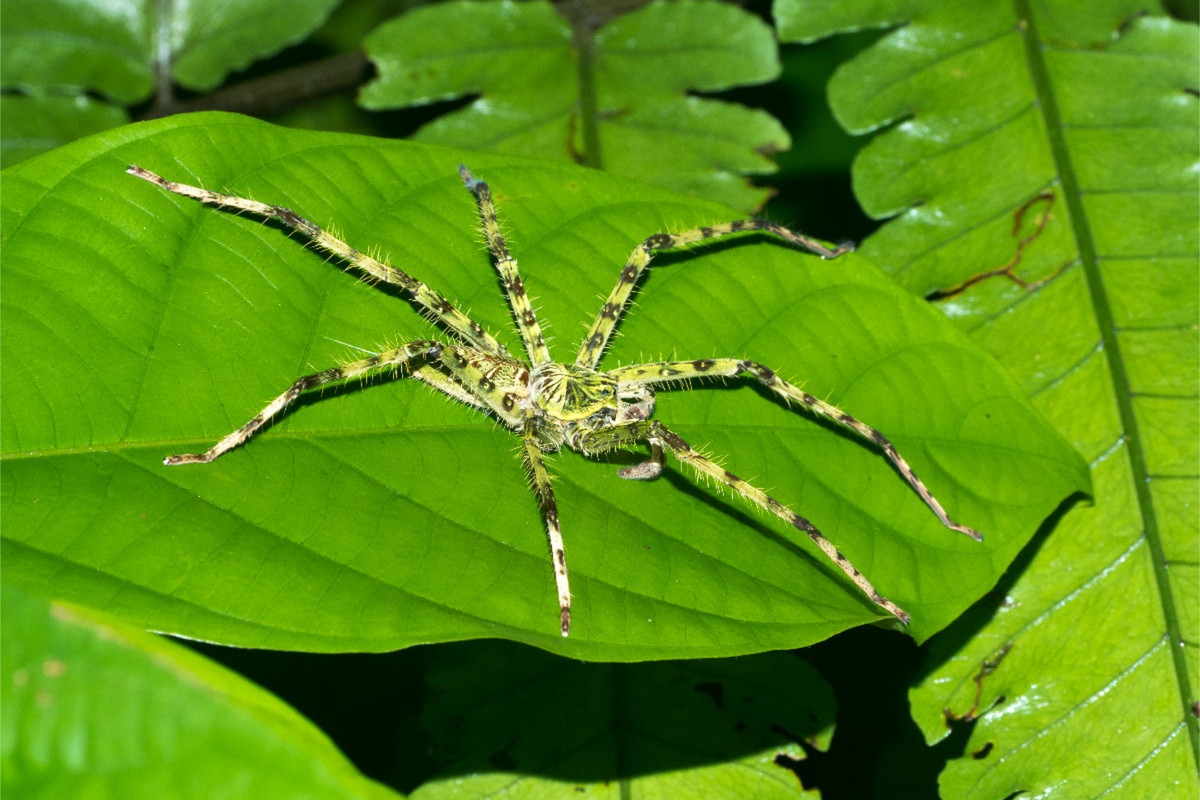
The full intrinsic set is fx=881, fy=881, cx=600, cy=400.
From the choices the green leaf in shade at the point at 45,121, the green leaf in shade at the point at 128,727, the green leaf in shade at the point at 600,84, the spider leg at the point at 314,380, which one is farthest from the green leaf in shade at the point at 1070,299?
the green leaf in shade at the point at 45,121

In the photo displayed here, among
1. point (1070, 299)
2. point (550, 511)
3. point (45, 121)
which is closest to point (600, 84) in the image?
point (1070, 299)

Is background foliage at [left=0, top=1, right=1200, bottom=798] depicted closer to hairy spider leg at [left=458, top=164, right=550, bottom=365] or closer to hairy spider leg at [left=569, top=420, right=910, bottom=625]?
hairy spider leg at [left=458, top=164, right=550, bottom=365]

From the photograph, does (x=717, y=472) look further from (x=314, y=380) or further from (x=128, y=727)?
(x=128, y=727)

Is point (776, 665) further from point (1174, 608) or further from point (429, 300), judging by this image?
point (429, 300)

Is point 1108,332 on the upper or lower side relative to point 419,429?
upper

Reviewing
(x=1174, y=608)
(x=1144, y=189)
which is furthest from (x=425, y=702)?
(x=1144, y=189)

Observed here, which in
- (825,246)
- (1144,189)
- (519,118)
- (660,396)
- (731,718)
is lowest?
(731,718)
